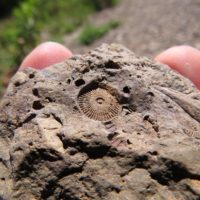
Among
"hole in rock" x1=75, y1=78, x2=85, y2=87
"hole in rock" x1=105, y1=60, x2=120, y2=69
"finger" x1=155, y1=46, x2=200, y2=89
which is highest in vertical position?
"finger" x1=155, y1=46, x2=200, y2=89

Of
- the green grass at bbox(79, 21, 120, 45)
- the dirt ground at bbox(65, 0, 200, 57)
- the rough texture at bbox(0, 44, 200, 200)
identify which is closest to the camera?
the rough texture at bbox(0, 44, 200, 200)

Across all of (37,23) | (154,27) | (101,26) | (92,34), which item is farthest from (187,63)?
(37,23)

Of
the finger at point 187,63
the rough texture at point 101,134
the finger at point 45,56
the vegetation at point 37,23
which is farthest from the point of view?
the vegetation at point 37,23

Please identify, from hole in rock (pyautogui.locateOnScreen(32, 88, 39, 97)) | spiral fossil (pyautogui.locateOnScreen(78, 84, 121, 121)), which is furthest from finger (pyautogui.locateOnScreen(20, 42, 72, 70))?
spiral fossil (pyautogui.locateOnScreen(78, 84, 121, 121))

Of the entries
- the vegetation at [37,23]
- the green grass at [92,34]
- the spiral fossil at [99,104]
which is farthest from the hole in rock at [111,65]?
the green grass at [92,34]

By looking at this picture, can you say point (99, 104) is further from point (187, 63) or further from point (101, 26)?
point (101, 26)

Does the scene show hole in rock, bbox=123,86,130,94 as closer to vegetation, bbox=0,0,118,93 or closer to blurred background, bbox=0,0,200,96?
blurred background, bbox=0,0,200,96

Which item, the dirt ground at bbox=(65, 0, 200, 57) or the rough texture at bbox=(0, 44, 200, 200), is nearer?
the rough texture at bbox=(0, 44, 200, 200)

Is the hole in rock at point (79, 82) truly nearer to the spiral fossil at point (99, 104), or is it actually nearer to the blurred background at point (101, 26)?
the spiral fossil at point (99, 104)
